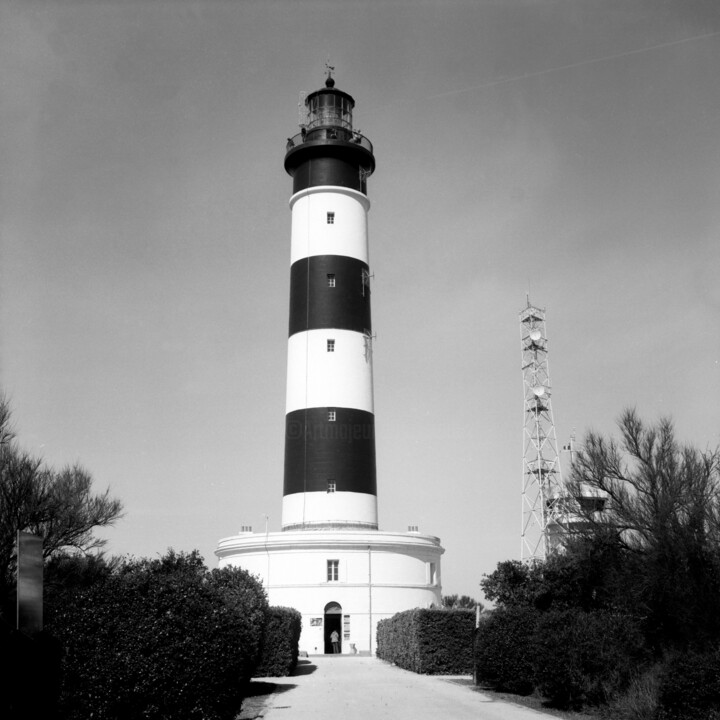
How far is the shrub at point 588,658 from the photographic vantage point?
15.6 meters

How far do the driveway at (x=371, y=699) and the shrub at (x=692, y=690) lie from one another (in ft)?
12.3

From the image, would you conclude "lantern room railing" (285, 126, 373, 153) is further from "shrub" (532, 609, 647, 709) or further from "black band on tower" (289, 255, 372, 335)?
"shrub" (532, 609, 647, 709)

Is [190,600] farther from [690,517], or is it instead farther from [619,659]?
[690,517]

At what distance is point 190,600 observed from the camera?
13070 millimetres

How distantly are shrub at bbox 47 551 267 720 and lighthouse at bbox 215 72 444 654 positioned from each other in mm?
21854

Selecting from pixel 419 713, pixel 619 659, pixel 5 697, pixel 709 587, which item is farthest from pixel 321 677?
pixel 5 697

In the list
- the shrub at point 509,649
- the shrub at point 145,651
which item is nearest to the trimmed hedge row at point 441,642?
the shrub at point 509,649

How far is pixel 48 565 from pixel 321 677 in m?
10.00

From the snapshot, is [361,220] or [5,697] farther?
[361,220]

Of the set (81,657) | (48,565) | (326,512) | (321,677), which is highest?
(326,512)

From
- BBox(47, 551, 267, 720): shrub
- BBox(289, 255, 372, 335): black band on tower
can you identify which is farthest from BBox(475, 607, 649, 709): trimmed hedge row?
BBox(289, 255, 372, 335): black band on tower

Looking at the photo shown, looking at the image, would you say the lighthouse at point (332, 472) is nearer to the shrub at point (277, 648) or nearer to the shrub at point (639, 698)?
the shrub at point (277, 648)

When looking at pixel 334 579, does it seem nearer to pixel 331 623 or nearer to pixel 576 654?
pixel 331 623

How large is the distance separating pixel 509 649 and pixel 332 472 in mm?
16727
